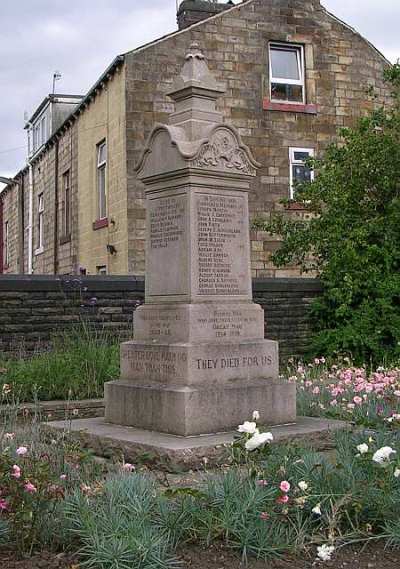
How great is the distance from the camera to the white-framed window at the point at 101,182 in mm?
21578

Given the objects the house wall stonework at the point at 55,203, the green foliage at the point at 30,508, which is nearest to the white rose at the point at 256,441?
the green foliage at the point at 30,508

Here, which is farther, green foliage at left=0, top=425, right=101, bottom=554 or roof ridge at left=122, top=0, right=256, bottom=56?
roof ridge at left=122, top=0, right=256, bottom=56

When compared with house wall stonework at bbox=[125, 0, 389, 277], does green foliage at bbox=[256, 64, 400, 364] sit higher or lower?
lower

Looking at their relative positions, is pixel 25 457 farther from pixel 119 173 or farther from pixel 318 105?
pixel 318 105

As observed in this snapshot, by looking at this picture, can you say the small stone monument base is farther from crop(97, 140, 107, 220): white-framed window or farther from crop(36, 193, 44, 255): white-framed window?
crop(36, 193, 44, 255): white-framed window

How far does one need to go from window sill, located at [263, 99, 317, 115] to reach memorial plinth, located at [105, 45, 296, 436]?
12460 mm

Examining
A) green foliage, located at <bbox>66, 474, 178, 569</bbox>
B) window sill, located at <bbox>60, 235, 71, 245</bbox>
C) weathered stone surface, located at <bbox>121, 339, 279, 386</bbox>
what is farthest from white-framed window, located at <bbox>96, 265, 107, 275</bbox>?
green foliage, located at <bbox>66, 474, 178, 569</bbox>

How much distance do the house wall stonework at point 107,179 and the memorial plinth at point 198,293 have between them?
1094 centimetres

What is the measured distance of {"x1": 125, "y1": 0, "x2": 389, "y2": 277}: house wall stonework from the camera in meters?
19.0

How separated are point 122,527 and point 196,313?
3374mm

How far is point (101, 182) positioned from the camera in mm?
22047

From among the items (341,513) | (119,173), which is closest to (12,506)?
(341,513)

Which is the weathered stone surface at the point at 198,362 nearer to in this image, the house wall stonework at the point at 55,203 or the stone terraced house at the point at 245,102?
the stone terraced house at the point at 245,102

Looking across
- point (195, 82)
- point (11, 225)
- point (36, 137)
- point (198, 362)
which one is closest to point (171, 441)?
point (198, 362)
